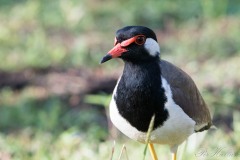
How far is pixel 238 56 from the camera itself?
8305 millimetres

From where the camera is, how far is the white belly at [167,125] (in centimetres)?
474

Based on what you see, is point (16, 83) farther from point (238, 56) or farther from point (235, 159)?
point (235, 159)

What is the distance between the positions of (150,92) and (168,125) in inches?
9.0

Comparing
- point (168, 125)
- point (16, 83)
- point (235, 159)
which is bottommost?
point (16, 83)

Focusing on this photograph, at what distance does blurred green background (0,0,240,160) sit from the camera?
6062 mm

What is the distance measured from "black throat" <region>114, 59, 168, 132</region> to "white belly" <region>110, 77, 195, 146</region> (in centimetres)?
3

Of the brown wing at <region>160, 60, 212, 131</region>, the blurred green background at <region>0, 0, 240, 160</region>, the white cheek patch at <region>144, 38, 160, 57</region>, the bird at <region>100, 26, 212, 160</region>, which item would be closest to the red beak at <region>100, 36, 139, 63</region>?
the bird at <region>100, 26, 212, 160</region>

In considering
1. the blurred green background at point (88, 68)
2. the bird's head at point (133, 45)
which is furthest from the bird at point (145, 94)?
the blurred green background at point (88, 68)

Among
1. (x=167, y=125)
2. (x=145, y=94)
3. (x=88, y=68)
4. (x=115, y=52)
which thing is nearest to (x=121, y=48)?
(x=115, y=52)

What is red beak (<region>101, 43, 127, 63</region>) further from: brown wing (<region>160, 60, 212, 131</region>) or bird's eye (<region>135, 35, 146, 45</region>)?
brown wing (<region>160, 60, 212, 131</region>)

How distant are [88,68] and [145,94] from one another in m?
3.82

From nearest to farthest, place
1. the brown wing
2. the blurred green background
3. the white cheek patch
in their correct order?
the white cheek patch, the brown wing, the blurred green background

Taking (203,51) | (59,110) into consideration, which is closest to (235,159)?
(59,110)

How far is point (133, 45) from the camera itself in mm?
4730
